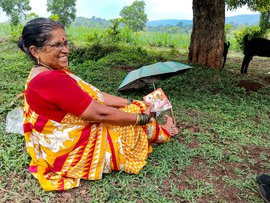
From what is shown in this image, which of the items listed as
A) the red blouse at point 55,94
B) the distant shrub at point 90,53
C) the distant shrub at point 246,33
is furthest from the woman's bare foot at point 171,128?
the distant shrub at point 246,33

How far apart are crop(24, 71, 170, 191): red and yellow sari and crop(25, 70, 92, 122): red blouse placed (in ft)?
0.36

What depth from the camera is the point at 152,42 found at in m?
12.8

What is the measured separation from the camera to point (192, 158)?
8.61 ft

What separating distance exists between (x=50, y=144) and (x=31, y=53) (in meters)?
0.67

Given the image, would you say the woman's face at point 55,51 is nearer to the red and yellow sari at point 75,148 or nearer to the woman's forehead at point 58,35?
the woman's forehead at point 58,35

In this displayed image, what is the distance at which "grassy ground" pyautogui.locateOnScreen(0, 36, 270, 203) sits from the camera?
6.98 feet

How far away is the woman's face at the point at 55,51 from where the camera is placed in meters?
1.84

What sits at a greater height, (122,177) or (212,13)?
(212,13)

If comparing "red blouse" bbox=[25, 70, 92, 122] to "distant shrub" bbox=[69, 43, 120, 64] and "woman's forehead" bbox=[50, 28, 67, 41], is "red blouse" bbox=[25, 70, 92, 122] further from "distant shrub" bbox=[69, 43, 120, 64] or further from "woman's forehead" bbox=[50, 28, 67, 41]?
"distant shrub" bbox=[69, 43, 120, 64]

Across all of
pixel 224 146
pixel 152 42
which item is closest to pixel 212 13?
pixel 224 146

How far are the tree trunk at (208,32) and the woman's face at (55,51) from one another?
4533mm

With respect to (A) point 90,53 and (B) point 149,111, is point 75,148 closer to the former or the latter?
(B) point 149,111

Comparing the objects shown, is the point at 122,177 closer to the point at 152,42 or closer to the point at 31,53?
the point at 31,53

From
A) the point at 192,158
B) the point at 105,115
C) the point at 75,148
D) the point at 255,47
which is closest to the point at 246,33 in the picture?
the point at 255,47
